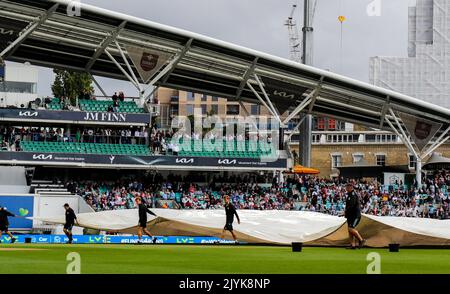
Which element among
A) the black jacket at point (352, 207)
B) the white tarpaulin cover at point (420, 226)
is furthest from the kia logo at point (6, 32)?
the black jacket at point (352, 207)

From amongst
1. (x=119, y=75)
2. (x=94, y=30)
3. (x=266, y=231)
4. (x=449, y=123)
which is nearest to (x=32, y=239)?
(x=266, y=231)

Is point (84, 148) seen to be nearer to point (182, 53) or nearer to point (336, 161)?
point (182, 53)

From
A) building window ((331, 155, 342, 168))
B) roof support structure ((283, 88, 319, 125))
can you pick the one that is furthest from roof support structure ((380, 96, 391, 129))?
building window ((331, 155, 342, 168))

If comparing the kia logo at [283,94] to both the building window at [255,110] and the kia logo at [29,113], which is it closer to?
the kia logo at [29,113]

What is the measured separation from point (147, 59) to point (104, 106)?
4944mm

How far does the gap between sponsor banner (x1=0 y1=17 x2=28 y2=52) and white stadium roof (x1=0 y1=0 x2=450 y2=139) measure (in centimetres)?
8

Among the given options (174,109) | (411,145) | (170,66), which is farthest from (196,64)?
(174,109)

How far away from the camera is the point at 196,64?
64.8m

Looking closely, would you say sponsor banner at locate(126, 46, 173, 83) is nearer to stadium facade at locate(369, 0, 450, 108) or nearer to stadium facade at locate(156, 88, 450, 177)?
stadium facade at locate(156, 88, 450, 177)

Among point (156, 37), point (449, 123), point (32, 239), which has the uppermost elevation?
point (156, 37)
